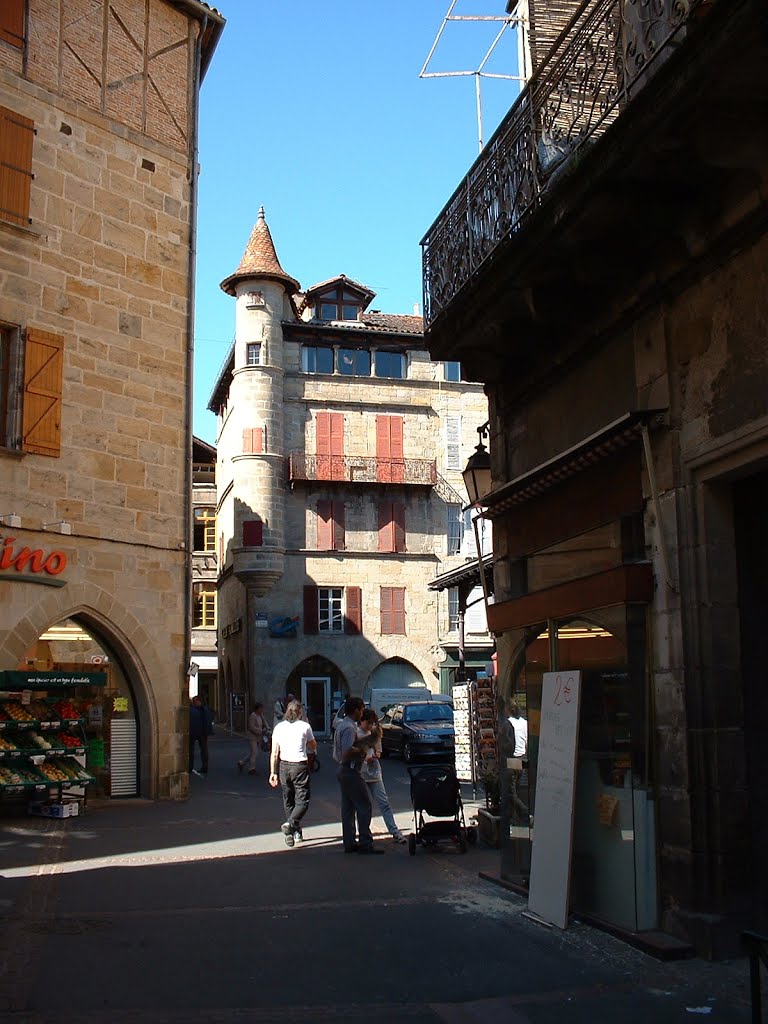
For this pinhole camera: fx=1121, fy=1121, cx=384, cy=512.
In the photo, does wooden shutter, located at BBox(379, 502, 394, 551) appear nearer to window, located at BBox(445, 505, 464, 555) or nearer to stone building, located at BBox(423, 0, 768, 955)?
window, located at BBox(445, 505, 464, 555)

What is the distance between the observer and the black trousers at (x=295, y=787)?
484 inches

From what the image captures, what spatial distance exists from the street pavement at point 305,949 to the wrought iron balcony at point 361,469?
2920cm

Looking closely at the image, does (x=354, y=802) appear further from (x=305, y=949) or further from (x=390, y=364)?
(x=390, y=364)

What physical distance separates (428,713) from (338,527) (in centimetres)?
1503

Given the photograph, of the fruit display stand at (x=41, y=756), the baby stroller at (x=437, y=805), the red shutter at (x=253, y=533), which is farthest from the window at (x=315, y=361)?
the baby stroller at (x=437, y=805)

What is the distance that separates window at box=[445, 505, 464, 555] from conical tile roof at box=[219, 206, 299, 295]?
1011 cm

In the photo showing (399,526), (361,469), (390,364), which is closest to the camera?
(361,469)

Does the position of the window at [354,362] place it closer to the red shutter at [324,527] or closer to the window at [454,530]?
the red shutter at [324,527]

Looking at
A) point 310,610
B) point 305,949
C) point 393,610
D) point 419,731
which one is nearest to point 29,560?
point 305,949

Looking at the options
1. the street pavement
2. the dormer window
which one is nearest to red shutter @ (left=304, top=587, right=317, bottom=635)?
the dormer window

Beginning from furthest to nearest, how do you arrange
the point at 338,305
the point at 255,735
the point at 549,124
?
the point at 338,305 → the point at 255,735 → the point at 549,124

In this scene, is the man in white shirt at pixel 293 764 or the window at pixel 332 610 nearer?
the man in white shirt at pixel 293 764

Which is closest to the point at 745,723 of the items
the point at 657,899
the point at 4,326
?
the point at 657,899

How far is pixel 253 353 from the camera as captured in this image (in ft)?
134
